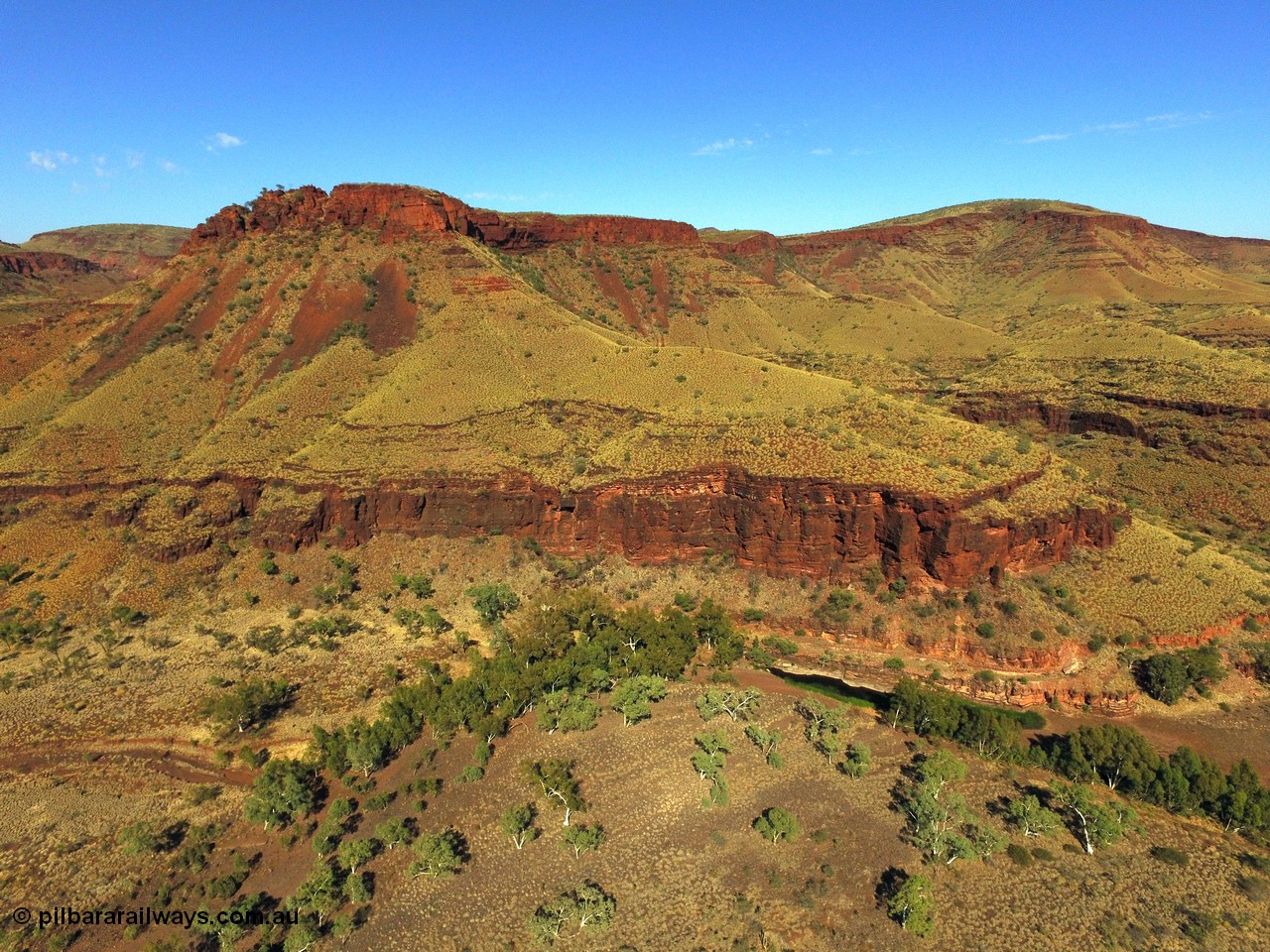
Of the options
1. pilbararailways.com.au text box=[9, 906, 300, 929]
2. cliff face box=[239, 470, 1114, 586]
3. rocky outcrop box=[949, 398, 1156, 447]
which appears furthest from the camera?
rocky outcrop box=[949, 398, 1156, 447]

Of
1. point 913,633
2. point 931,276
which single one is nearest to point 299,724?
point 913,633

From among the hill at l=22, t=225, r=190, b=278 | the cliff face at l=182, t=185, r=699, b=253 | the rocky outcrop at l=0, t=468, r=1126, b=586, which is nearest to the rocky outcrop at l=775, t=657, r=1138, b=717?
the rocky outcrop at l=0, t=468, r=1126, b=586

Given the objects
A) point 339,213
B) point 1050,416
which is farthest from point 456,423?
point 1050,416

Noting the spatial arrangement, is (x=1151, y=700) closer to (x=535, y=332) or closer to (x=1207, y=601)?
(x=1207, y=601)

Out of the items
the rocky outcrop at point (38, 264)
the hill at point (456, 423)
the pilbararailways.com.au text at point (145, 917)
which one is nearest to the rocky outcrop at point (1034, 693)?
the hill at point (456, 423)

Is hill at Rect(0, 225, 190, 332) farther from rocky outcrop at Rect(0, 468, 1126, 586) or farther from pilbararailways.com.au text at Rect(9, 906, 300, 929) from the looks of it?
pilbararailways.com.au text at Rect(9, 906, 300, 929)

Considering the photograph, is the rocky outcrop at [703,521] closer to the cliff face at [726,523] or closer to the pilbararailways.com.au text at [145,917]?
the cliff face at [726,523]
